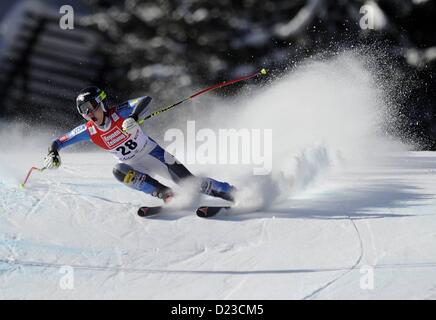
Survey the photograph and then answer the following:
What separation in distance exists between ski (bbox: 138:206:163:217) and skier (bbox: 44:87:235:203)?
5.7 inches

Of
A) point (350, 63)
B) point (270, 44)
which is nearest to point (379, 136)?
point (350, 63)

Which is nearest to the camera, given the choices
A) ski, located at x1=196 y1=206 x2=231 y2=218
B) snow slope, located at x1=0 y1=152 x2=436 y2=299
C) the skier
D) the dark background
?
snow slope, located at x1=0 y1=152 x2=436 y2=299

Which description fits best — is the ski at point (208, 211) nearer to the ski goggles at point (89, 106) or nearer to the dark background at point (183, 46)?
the ski goggles at point (89, 106)

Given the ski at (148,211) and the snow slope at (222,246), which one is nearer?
the snow slope at (222,246)

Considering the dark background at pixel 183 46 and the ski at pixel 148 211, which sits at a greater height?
the dark background at pixel 183 46

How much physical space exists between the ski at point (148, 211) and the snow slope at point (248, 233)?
0.27 ft

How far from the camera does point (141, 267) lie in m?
3.38

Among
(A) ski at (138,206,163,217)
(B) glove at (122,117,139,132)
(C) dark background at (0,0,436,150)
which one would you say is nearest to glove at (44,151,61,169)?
(B) glove at (122,117,139,132)

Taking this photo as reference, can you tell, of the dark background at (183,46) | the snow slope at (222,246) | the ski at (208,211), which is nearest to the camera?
the snow slope at (222,246)

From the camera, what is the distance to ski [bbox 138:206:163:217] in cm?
419

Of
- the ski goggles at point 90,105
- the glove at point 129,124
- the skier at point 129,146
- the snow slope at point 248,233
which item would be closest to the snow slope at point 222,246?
the snow slope at point 248,233

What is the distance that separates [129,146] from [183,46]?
626cm

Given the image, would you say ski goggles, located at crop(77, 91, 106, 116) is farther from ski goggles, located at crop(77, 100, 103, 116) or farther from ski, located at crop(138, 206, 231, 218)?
ski, located at crop(138, 206, 231, 218)

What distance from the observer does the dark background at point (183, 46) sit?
945 centimetres
